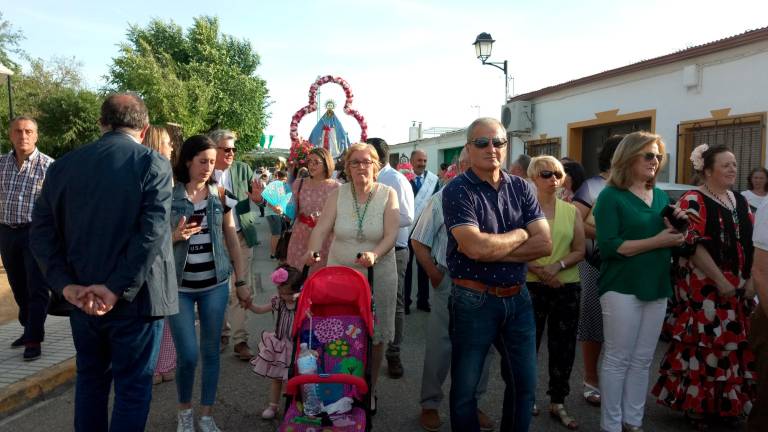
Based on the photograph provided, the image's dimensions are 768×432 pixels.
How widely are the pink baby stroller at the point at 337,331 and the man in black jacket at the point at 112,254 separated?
2.76 feet

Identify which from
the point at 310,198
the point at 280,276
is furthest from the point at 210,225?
the point at 310,198

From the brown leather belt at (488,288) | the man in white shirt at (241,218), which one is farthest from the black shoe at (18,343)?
the brown leather belt at (488,288)

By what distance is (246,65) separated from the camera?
40969mm

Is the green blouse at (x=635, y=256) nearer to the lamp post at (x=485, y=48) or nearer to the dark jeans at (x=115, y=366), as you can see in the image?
the dark jeans at (x=115, y=366)

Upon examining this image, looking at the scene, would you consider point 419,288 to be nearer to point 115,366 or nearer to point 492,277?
point 492,277

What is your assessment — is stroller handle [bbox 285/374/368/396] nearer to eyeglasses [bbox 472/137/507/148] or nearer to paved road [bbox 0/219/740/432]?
paved road [bbox 0/219/740/432]

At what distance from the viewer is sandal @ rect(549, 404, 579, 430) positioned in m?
3.66

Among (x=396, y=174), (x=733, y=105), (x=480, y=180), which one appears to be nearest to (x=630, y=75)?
(x=733, y=105)

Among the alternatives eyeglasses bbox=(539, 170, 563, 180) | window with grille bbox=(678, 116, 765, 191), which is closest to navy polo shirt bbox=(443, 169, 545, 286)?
eyeglasses bbox=(539, 170, 563, 180)

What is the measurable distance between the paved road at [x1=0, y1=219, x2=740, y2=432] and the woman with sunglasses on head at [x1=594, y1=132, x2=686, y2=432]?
18.8 inches

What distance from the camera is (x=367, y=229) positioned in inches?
150

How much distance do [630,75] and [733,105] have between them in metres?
2.60

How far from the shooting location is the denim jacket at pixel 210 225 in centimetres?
338

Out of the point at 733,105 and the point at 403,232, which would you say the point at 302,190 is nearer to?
the point at 403,232
